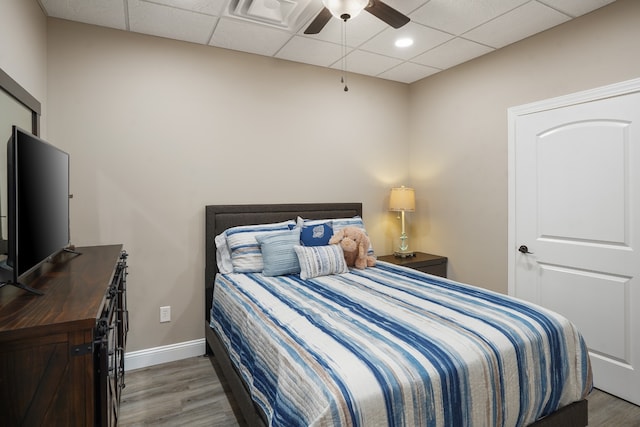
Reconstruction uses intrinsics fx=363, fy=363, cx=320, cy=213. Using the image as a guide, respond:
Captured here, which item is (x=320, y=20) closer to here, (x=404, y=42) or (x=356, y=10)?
(x=356, y=10)

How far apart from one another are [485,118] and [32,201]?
11.1 ft

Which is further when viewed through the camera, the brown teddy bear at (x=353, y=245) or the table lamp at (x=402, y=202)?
the table lamp at (x=402, y=202)

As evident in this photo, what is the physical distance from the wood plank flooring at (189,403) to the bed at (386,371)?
27cm

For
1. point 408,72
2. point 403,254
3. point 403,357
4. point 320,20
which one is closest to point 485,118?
point 408,72

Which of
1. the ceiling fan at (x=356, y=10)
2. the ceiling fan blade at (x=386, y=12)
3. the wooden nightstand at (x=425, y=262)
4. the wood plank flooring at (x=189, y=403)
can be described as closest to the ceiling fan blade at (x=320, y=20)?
the ceiling fan at (x=356, y=10)

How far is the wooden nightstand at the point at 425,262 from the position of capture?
3.59m

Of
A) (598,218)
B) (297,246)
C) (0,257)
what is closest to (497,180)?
(598,218)

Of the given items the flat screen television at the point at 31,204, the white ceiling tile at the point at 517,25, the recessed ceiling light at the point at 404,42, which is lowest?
the flat screen television at the point at 31,204

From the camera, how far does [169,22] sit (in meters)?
2.66

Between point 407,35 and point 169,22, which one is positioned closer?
point 169,22

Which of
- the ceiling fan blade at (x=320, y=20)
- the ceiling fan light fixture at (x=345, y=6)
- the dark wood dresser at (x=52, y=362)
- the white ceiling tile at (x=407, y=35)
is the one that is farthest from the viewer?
the white ceiling tile at (x=407, y=35)

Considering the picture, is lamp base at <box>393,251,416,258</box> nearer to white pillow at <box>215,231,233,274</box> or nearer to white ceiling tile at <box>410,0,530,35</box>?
white pillow at <box>215,231,233,274</box>

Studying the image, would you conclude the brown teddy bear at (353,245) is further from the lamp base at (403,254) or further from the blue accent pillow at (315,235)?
the lamp base at (403,254)

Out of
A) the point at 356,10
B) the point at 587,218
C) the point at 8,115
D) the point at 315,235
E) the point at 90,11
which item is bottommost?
the point at 315,235
